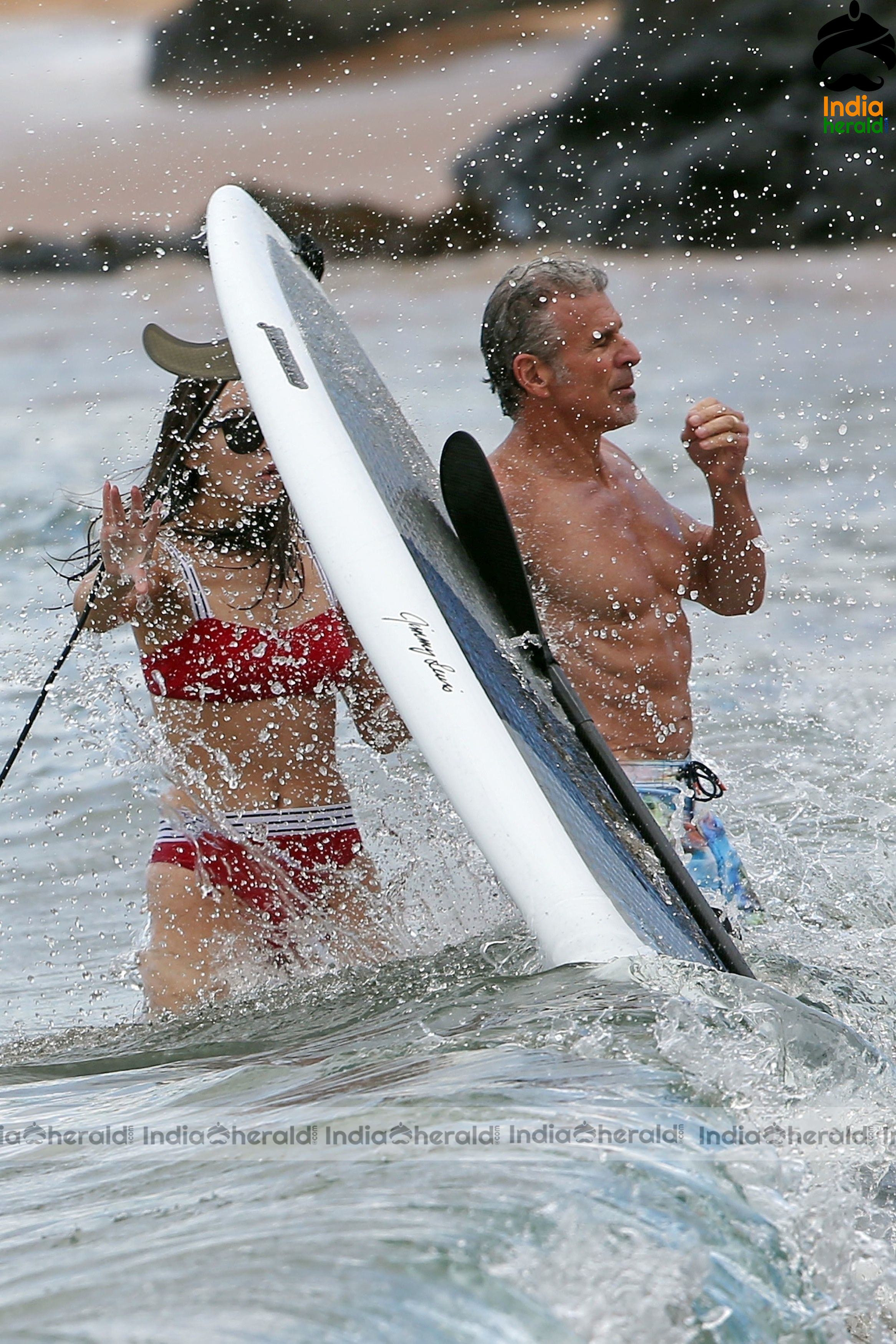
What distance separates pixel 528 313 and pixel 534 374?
0.45 ft

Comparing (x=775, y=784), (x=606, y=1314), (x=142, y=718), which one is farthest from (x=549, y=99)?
(x=606, y=1314)

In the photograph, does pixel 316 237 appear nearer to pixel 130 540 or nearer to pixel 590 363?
pixel 590 363

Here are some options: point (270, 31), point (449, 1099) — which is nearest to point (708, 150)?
point (270, 31)

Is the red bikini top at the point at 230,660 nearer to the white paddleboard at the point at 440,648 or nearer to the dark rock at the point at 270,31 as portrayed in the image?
the white paddleboard at the point at 440,648

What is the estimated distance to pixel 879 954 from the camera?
9.25 ft

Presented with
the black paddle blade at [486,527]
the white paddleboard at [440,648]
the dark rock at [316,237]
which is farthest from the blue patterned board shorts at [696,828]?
the dark rock at [316,237]

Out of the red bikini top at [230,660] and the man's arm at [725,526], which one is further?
the man's arm at [725,526]

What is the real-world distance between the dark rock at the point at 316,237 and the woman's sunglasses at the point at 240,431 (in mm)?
17139

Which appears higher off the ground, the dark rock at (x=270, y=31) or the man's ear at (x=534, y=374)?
the dark rock at (x=270, y=31)

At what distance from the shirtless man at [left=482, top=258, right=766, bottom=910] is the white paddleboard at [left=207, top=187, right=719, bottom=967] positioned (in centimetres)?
22

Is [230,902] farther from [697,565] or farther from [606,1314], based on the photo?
[606,1314]

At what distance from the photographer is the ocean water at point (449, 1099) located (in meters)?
1.37

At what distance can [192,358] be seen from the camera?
2.94 meters

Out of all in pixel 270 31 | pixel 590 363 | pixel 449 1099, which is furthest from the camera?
pixel 270 31
